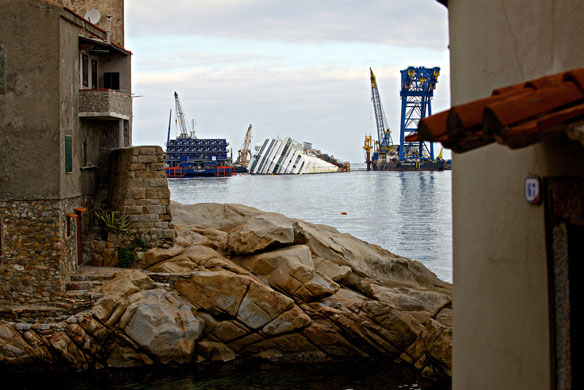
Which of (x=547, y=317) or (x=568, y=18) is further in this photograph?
(x=547, y=317)

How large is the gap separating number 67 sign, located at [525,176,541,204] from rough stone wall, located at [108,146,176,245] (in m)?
18.9

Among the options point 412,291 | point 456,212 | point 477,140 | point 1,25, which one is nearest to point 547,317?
point 477,140

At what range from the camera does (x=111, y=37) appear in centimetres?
2673

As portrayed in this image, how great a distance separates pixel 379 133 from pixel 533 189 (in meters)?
156

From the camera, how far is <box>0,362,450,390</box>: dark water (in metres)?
17.2

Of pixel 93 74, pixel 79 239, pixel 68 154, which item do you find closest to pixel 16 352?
pixel 79 239

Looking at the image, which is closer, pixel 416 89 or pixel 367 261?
pixel 367 261

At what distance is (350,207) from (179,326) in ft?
201

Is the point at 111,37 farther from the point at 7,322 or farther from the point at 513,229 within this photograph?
the point at 513,229

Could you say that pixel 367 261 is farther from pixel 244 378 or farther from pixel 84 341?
pixel 84 341

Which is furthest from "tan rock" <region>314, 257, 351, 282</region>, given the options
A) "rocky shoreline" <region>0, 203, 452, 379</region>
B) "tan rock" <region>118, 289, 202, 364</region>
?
"tan rock" <region>118, 289, 202, 364</region>

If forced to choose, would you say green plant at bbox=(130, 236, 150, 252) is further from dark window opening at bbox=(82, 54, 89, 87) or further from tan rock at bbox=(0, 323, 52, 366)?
dark window opening at bbox=(82, 54, 89, 87)

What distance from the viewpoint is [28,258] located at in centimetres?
1977

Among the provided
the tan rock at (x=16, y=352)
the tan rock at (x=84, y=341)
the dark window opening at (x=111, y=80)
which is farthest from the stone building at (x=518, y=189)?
the dark window opening at (x=111, y=80)
